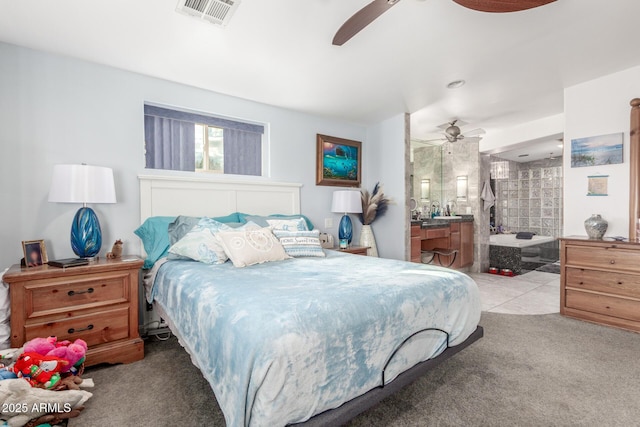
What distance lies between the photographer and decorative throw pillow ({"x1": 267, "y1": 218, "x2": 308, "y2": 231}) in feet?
9.45

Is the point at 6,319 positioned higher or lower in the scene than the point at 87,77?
lower

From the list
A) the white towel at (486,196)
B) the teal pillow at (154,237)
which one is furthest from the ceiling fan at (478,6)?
the white towel at (486,196)

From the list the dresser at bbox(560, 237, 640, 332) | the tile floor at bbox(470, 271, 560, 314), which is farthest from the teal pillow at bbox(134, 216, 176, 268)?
the dresser at bbox(560, 237, 640, 332)

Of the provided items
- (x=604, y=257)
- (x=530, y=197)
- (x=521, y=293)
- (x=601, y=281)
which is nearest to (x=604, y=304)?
(x=601, y=281)

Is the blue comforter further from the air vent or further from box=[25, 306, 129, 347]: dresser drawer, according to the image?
the air vent

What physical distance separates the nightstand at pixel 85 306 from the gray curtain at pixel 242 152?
5.07 ft

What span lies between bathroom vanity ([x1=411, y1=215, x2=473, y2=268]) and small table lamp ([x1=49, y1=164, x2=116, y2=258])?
397 centimetres

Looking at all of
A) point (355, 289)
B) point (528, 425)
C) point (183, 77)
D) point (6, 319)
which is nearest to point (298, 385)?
point (355, 289)

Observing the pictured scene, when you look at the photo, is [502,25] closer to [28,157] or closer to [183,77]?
[183,77]

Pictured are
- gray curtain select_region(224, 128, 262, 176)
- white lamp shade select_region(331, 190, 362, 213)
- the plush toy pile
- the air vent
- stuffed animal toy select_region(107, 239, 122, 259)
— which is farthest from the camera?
white lamp shade select_region(331, 190, 362, 213)

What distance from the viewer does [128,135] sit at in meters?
2.70

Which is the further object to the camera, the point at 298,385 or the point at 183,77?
the point at 183,77

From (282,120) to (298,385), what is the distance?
3209mm

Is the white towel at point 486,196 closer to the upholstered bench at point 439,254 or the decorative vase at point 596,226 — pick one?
the upholstered bench at point 439,254
